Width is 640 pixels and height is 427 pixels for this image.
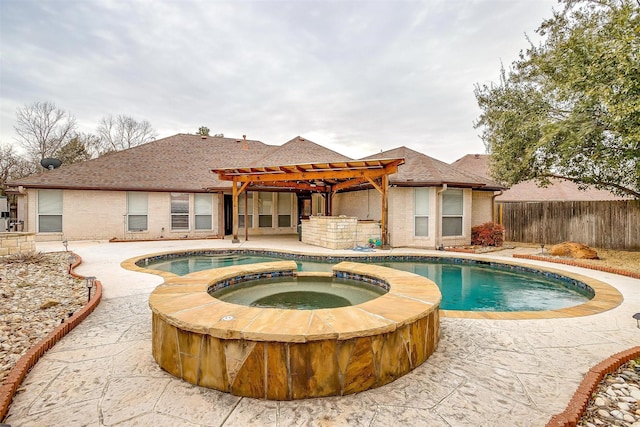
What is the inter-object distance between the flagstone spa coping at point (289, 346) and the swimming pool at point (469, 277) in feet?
10.1

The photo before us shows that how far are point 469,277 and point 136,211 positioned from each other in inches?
521

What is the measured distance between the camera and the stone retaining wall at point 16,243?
8.12m

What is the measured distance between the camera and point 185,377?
2.61 meters

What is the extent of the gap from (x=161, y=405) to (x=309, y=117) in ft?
66.0

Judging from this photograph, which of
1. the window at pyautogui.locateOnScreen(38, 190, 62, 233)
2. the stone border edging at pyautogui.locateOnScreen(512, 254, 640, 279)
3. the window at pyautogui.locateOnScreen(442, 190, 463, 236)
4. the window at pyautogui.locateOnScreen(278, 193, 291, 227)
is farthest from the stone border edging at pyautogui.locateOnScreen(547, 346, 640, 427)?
the window at pyautogui.locateOnScreen(38, 190, 62, 233)

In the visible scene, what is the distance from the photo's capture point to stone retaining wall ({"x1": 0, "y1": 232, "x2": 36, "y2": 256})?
26.7ft

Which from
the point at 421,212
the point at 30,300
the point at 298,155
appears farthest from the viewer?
the point at 298,155

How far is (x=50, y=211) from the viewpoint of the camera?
12180 millimetres

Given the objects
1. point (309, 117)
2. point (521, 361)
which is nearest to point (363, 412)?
point (521, 361)

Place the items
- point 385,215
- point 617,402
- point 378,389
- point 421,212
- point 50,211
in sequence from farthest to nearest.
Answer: point 50,211 → point 421,212 → point 385,215 → point 378,389 → point 617,402

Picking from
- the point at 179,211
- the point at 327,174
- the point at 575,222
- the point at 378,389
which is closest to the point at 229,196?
the point at 179,211

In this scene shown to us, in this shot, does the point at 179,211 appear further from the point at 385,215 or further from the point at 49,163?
the point at 385,215

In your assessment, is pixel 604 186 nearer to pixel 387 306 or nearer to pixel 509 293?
pixel 509 293

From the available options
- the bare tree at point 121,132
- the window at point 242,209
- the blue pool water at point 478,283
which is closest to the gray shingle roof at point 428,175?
the blue pool water at point 478,283
